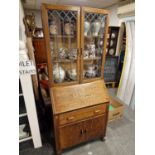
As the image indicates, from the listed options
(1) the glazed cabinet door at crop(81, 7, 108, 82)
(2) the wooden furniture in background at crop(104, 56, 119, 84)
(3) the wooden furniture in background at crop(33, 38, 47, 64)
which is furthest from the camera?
(2) the wooden furniture in background at crop(104, 56, 119, 84)

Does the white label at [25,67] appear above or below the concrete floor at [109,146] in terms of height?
above

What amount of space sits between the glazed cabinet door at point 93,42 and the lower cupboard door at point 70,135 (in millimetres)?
605

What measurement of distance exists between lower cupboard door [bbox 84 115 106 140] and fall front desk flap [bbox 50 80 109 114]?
25 centimetres

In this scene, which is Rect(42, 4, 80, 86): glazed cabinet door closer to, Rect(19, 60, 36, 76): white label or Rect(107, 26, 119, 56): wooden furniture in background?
Rect(19, 60, 36, 76): white label

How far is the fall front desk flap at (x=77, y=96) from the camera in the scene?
1.36 m

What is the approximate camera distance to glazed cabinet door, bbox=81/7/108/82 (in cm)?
134

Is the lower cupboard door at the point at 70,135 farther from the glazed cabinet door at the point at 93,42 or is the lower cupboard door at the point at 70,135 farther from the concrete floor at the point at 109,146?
the glazed cabinet door at the point at 93,42

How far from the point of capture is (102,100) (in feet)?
5.09

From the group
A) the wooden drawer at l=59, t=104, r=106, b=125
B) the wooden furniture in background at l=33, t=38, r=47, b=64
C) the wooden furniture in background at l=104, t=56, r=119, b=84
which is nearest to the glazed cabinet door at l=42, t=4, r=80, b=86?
the wooden drawer at l=59, t=104, r=106, b=125

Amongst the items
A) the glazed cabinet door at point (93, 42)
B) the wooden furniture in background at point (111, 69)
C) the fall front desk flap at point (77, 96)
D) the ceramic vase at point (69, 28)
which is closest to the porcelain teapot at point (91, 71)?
the glazed cabinet door at point (93, 42)

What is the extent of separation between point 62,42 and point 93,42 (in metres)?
0.43

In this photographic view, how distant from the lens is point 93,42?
63.0 inches
